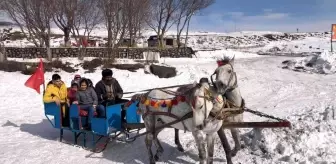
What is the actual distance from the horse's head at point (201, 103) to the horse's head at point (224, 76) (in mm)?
192

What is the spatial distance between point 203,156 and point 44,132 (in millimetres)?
5772

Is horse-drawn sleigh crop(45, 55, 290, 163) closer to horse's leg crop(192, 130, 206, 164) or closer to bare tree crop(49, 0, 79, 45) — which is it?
horse's leg crop(192, 130, 206, 164)

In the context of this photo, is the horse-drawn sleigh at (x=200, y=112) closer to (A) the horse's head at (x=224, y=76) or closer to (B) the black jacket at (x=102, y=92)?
(A) the horse's head at (x=224, y=76)

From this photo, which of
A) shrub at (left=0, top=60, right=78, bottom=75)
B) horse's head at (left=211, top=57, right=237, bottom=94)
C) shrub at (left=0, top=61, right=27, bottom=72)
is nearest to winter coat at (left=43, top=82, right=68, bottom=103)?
horse's head at (left=211, top=57, right=237, bottom=94)

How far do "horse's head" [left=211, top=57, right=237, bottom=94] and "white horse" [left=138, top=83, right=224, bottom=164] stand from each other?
7.5 inches

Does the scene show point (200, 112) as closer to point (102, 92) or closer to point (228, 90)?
point (228, 90)

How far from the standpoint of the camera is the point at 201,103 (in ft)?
17.9

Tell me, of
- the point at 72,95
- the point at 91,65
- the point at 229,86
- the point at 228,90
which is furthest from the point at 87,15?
the point at 229,86

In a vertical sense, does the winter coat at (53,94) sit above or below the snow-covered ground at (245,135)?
above

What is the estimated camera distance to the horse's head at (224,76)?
5352 millimetres

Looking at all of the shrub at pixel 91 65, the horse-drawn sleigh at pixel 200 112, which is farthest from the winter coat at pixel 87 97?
the shrub at pixel 91 65

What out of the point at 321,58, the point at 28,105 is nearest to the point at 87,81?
the point at 28,105

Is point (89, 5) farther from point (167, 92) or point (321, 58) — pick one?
point (167, 92)

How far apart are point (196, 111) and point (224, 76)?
703mm
